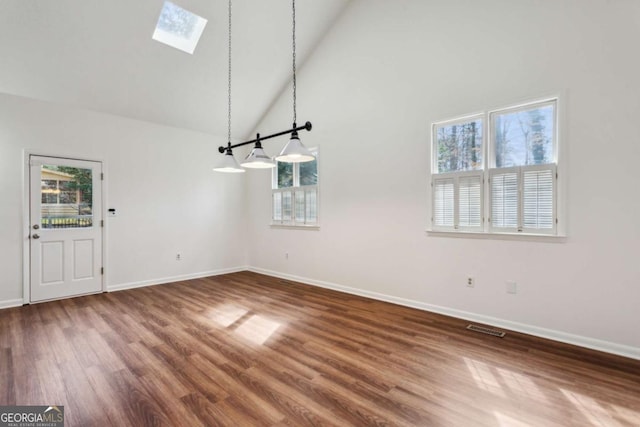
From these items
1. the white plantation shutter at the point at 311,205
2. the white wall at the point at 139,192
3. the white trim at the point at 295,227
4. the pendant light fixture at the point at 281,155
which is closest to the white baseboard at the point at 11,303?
the white wall at the point at 139,192

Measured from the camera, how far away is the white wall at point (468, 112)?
9.36 ft

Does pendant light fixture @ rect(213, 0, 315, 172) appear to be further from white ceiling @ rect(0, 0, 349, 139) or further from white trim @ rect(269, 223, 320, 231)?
white trim @ rect(269, 223, 320, 231)

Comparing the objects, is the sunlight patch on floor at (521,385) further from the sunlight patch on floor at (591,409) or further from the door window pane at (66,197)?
the door window pane at (66,197)

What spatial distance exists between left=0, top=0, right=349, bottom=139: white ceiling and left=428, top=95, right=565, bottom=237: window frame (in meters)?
2.97

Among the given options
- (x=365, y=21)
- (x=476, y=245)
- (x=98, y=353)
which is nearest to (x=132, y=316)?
(x=98, y=353)

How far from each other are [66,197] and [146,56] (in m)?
2.51

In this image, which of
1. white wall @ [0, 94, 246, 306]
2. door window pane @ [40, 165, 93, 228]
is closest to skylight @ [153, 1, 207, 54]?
white wall @ [0, 94, 246, 306]

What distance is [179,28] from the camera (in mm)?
4555

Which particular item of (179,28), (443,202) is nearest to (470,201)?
(443,202)

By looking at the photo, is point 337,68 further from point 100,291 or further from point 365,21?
point 100,291

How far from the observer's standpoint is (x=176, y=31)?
455cm

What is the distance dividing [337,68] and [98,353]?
16.1 feet

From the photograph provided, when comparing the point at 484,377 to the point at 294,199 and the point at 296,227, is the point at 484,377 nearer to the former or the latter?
the point at 296,227

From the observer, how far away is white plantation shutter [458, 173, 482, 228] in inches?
143
